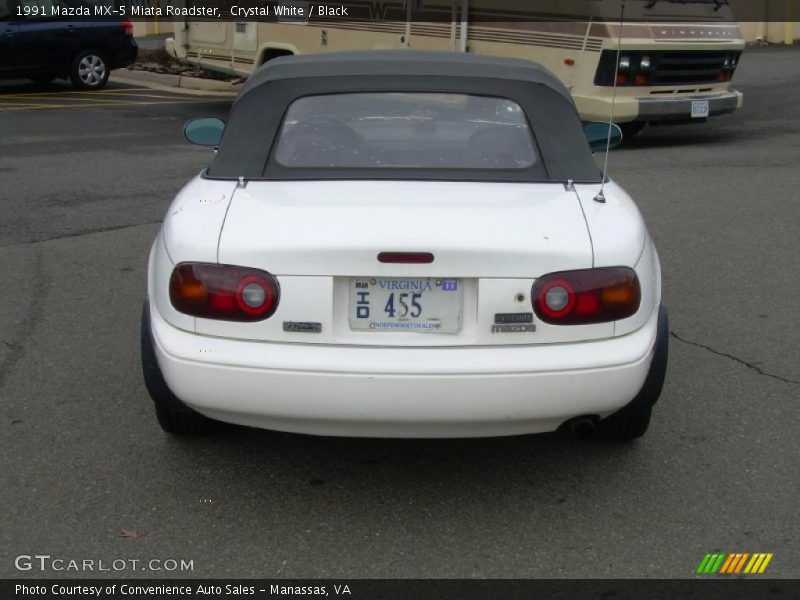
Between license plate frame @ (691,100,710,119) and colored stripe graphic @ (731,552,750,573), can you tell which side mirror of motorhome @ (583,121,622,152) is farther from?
license plate frame @ (691,100,710,119)

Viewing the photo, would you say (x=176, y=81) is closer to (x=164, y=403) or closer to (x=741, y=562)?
(x=164, y=403)

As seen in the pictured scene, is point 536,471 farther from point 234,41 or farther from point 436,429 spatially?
point 234,41

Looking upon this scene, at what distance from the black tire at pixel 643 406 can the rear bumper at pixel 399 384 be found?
0.30m

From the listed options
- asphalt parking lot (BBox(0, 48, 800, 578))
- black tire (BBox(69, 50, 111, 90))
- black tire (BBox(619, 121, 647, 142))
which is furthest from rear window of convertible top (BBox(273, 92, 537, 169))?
black tire (BBox(69, 50, 111, 90))

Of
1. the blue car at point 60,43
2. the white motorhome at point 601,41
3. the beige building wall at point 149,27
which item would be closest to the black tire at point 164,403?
the white motorhome at point 601,41

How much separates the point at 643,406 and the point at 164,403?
1717mm

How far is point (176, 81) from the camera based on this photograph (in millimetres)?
19391

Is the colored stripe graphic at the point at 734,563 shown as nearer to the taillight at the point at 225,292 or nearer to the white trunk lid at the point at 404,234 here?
the white trunk lid at the point at 404,234

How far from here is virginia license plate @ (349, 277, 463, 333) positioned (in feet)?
11.8

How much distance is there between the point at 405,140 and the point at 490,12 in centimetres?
822

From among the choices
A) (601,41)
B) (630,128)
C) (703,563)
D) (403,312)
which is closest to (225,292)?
(403,312)

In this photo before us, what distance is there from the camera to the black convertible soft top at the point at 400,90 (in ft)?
14.1

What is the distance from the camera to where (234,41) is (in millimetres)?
14992

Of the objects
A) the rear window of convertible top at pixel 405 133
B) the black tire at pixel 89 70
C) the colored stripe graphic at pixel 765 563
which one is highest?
the rear window of convertible top at pixel 405 133
